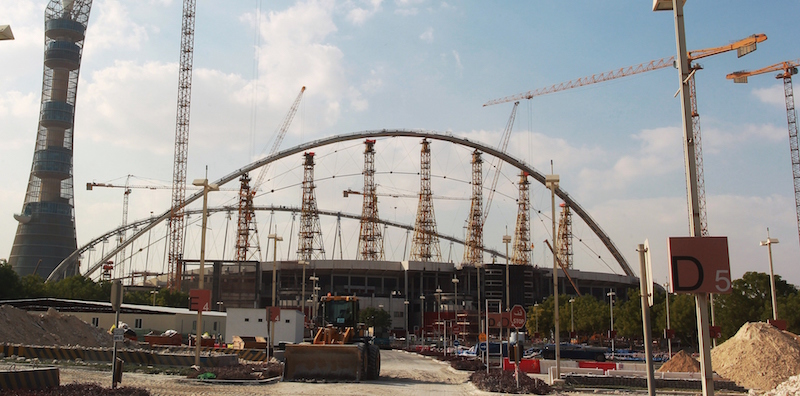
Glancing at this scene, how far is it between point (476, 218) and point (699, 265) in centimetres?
13363

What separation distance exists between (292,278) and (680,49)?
14475 cm

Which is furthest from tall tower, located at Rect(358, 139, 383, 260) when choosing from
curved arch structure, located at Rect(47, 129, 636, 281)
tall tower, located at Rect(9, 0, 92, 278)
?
tall tower, located at Rect(9, 0, 92, 278)

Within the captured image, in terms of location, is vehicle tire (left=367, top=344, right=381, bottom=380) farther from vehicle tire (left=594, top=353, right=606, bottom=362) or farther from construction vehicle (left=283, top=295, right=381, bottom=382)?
vehicle tire (left=594, top=353, right=606, bottom=362)

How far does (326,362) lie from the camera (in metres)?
27.4

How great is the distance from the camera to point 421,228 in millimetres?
138750

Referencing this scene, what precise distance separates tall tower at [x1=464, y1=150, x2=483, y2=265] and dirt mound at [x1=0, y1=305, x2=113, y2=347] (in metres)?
97.9

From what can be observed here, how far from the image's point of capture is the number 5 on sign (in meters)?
10.5

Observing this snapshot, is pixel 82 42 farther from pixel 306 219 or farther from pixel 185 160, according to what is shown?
pixel 306 219

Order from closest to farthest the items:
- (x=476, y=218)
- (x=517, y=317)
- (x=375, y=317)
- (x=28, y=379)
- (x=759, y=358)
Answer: (x=28, y=379)
(x=517, y=317)
(x=759, y=358)
(x=375, y=317)
(x=476, y=218)

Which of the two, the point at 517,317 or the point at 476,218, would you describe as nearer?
the point at 517,317

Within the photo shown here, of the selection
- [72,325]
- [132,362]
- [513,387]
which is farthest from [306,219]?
[513,387]

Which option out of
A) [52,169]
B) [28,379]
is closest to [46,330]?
[28,379]

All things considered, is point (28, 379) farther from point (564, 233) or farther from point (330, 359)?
point (564, 233)

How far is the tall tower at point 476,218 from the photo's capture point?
140375 millimetres
